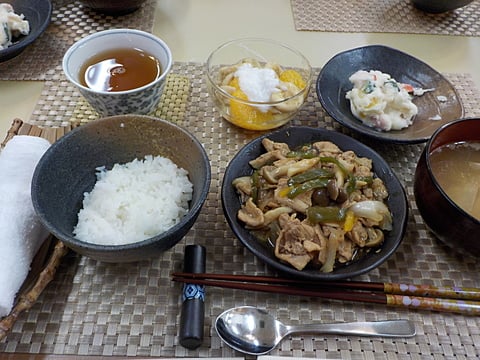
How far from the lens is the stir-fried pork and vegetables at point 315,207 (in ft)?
3.98

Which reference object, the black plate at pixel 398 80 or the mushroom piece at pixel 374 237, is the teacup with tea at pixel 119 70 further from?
the mushroom piece at pixel 374 237

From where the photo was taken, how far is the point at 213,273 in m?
1.26

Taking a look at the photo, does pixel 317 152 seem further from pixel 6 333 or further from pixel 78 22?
pixel 78 22

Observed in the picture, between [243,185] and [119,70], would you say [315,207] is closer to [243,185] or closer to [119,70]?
[243,185]

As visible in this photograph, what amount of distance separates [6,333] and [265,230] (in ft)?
2.40

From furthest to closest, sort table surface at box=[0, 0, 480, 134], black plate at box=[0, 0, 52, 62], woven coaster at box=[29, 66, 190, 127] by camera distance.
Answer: table surface at box=[0, 0, 480, 134]
black plate at box=[0, 0, 52, 62]
woven coaster at box=[29, 66, 190, 127]

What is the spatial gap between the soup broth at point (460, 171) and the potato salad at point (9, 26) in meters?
1.85

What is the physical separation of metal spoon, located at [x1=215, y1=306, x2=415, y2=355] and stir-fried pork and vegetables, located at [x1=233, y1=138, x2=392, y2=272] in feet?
0.52

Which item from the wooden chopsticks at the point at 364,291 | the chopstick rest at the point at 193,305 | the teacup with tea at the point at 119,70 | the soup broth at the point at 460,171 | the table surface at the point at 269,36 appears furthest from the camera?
the table surface at the point at 269,36

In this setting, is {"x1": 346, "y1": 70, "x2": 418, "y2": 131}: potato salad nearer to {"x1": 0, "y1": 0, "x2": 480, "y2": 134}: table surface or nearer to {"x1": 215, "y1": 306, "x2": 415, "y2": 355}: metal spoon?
{"x1": 0, "y1": 0, "x2": 480, "y2": 134}: table surface

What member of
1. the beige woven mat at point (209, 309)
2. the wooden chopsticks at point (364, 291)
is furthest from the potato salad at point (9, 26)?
the wooden chopsticks at point (364, 291)

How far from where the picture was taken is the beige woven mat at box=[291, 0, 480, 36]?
2357 mm

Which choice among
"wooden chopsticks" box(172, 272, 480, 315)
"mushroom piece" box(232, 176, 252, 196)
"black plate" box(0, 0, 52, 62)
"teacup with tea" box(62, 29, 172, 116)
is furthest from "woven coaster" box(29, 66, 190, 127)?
"wooden chopsticks" box(172, 272, 480, 315)

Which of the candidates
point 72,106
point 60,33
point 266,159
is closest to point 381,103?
point 266,159
